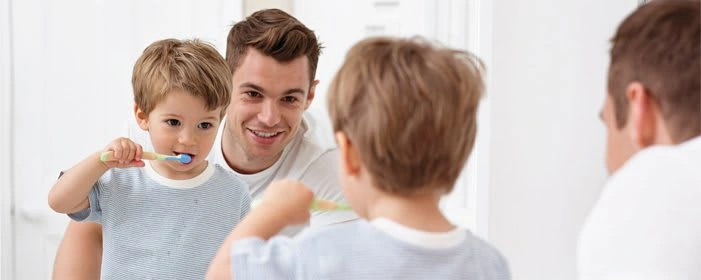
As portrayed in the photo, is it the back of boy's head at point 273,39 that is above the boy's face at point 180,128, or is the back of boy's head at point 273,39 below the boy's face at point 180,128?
above

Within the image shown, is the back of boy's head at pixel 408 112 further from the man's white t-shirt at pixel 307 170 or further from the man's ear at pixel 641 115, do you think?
the man's white t-shirt at pixel 307 170

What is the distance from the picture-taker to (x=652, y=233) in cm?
108

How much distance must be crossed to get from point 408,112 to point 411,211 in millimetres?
126

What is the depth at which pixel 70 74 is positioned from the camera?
3.00 m

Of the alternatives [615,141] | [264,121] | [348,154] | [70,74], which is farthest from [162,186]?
[70,74]

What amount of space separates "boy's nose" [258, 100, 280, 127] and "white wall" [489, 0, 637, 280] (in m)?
0.82

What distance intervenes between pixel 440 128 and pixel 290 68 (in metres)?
1.08

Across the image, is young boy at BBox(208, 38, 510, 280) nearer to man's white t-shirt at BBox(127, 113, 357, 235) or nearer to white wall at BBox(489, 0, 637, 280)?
man's white t-shirt at BBox(127, 113, 357, 235)

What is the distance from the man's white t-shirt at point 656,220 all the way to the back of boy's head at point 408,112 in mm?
206

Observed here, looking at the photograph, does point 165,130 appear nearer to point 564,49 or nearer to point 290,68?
point 290,68

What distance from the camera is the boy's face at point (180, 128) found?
5.68 feet

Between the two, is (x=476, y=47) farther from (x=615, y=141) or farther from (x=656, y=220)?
(x=656, y=220)

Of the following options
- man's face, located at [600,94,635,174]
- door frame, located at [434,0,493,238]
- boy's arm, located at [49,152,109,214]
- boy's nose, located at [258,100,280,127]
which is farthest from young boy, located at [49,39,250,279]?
door frame, located at [434,0,493,238]

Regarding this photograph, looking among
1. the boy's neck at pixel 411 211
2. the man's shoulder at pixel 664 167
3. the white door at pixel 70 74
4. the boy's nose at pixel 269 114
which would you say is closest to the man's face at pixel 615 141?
the man's shoulder at pixel 664 167
